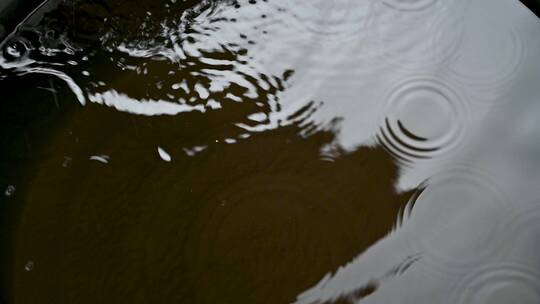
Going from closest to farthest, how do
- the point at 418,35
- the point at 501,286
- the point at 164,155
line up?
1. the point at 501,286
2. the point at 164,155
3. the point at 418,35

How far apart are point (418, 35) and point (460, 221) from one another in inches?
15.1

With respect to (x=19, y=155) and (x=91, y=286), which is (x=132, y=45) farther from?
(x=91, y=286)

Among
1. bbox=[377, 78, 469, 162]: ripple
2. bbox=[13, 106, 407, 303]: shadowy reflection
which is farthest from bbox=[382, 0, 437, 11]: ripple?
bbox=[13, 106, 407, 303]: shadowy reflection

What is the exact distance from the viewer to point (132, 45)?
1.14m

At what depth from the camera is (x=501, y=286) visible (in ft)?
3.05

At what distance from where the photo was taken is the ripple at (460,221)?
3.13 ft

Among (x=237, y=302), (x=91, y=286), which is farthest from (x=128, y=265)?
(x=237, y=302)

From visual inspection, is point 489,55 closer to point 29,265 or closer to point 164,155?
point 164,155

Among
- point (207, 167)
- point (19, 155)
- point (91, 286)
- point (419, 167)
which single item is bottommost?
point (91, 286)

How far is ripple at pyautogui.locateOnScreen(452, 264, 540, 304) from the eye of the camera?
36.0 inches

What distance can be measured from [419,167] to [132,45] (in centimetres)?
59

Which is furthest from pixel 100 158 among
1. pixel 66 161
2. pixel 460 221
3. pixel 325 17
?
pixel 460 221

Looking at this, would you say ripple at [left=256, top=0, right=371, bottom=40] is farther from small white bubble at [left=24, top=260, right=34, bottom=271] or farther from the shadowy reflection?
small white bubble at [left=24, top=260, right=34, bottom=271]

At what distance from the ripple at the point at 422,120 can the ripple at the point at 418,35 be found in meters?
0.05
